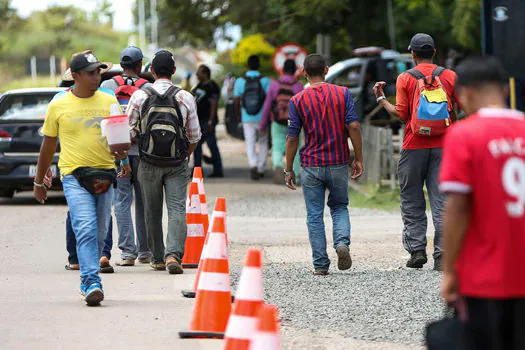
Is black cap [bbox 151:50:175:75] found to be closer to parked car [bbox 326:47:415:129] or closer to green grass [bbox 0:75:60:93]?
parked car [bbox 326:47:415:129]

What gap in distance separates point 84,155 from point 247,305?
3071 millimetres

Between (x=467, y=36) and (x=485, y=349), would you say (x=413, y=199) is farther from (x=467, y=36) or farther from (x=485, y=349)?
(x=467, y=36)

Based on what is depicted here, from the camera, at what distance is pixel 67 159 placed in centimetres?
839

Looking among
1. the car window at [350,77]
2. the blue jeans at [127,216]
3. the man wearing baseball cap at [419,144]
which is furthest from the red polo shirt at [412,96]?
the car window at [350,77]

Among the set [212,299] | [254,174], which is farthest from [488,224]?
[254,174]

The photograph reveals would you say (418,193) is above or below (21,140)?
below

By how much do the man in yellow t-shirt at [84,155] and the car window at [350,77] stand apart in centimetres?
1603

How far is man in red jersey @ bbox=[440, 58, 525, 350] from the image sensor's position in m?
4.34

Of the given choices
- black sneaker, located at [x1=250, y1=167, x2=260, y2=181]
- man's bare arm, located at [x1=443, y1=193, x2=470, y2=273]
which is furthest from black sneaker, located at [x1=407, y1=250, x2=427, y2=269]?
black sneaker, located at [x1=250, y1=167, x2=260, y2=181]

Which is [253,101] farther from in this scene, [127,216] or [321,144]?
[321,144]

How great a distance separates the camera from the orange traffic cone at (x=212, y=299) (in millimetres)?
7102

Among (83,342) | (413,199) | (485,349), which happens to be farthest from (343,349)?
(413,199)

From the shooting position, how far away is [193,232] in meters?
10.5

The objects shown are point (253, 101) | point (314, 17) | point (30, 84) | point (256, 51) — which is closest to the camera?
point (253, 101)
